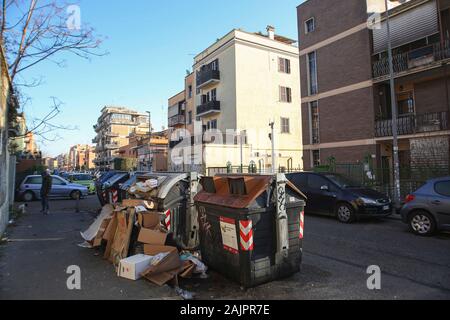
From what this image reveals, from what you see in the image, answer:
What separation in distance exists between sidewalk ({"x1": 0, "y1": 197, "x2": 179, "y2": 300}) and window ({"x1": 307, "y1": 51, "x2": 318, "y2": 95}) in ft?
65.8

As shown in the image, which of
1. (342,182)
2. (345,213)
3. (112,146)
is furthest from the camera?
(112,146)

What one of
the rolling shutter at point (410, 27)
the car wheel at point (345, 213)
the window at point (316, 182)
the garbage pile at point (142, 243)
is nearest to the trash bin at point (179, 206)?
the garbage pile at point (142, 243)

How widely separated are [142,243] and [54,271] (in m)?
1.55

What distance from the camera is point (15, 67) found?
11.0m

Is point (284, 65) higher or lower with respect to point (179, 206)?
higher

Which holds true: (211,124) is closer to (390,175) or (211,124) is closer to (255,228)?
(390,175)

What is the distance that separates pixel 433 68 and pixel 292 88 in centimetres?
1970

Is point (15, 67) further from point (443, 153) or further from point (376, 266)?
point (443, 153)

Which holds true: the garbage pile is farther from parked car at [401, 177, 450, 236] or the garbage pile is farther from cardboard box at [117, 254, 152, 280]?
parked car at [401, 177, 450, 236]

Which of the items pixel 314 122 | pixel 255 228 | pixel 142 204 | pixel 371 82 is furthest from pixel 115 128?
pixel 255 228

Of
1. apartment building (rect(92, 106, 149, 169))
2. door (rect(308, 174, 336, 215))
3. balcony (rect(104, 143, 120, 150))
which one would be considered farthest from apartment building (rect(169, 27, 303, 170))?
apartment building (rect(92, 106, 149, 169))

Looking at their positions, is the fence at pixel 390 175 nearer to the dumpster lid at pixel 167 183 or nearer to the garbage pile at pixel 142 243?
the dumpster lid at pixel 167 183

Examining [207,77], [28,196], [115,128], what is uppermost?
[115,128]

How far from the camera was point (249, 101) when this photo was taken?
3303 centimetres
